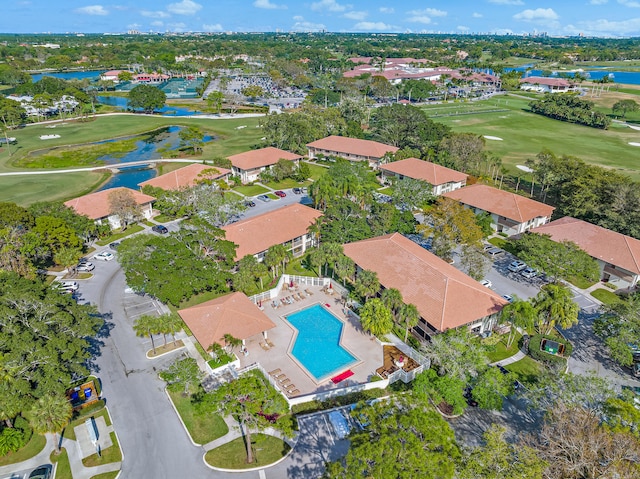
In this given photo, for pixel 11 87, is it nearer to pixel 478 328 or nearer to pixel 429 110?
pixel 429 110

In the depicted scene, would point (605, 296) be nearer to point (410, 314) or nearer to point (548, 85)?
point (410, 314)

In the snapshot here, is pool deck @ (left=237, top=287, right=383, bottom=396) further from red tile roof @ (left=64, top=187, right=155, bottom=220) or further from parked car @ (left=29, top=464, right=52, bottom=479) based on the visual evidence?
red tile roof @ (left=64, top=187, right=155, bottom=220)

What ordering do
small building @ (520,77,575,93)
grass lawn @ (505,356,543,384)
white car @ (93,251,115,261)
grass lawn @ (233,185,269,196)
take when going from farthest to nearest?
small building @ (520,77,575,93), grass lawn @ (233,185,269,196), white car @ (93,251,115,261), grass lawn @ (505,356,543,384)

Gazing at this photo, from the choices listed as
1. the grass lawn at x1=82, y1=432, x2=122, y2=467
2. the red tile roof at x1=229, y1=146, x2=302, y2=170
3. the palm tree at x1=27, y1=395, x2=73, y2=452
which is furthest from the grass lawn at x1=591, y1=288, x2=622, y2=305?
the red tile roof at x1=229, y1=146, x2=302, y2=170

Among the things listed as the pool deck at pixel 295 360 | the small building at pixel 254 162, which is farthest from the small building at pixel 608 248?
the small building at pixel 254 162

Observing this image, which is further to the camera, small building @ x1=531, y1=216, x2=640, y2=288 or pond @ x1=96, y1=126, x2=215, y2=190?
pond @ x1=96, y1=126, x2=215, y2=190

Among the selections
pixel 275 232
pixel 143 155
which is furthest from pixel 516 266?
pixel 143 155
